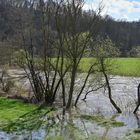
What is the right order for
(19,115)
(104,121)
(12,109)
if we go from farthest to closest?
(12,109), (19,115), (104,121)

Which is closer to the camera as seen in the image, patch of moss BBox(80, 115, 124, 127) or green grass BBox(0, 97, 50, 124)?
patch of moss BBox(80, 115, 124, 127)

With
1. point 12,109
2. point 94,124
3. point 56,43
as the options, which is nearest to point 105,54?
point 56,43

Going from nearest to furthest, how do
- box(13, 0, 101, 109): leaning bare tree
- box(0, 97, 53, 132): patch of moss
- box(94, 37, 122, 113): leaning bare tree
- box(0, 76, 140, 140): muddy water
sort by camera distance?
box(0, 76, 140, 140): muddy water
box(0, 97, 53, 132): patch of moss
box(13, 0, 101, 109): leaning bare tree
box(94, 37, 122, 113): leaning bare tree

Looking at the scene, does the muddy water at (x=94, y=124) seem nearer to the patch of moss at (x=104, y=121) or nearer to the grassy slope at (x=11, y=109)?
the patch of moss at (x=104, y=121)

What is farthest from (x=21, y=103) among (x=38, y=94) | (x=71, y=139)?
(x=71, y=139)

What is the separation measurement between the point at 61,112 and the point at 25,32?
9994mm

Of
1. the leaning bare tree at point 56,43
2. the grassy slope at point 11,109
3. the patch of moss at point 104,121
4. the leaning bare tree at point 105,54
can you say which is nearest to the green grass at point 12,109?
the grassy slope at point 11,109

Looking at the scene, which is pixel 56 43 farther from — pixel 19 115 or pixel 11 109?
pixel 19 115

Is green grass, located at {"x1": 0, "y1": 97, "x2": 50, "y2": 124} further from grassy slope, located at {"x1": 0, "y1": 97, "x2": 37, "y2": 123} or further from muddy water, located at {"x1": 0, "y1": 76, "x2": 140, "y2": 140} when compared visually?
muddy water, located at {"x1": 0, "y1": 76, "x2": 140, "y2": 140}

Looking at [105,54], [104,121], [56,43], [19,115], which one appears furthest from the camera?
[56,43]

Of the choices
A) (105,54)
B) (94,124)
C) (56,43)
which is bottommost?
(94,124)

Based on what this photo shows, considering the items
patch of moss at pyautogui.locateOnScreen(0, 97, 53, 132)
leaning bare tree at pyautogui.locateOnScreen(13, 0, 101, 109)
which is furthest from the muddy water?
leaning bare tree at pyautogui.locateOnScreen(13, 0, 101, 109)

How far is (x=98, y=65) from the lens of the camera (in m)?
31.2

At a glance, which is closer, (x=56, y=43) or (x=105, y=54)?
(x=105, y=54)
